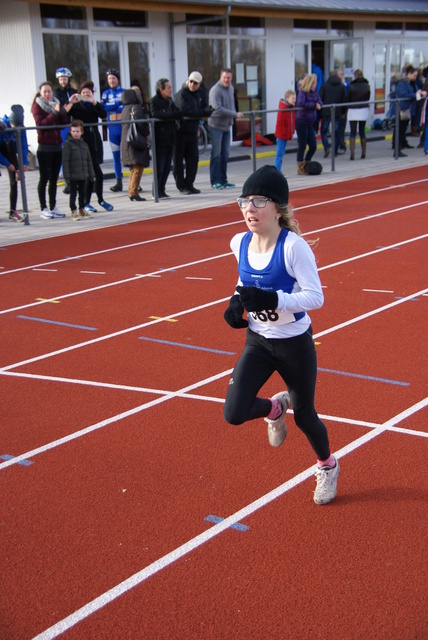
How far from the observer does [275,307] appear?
3.75 metres

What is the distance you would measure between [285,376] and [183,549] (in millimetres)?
972

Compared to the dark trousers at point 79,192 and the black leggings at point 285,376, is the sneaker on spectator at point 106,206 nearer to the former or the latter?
the dark trousers at point 79,192

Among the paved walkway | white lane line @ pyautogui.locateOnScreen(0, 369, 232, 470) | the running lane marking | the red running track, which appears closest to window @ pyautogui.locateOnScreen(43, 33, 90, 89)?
the paved walkway

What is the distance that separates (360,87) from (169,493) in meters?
16.9

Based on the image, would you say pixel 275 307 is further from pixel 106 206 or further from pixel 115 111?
pixel 115 111

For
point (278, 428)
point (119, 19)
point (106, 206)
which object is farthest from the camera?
point (119, 19)

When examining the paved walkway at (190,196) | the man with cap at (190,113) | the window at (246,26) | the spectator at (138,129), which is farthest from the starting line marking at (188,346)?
the window at (246,26)

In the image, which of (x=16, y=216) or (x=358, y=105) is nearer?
(x=16, y=216)

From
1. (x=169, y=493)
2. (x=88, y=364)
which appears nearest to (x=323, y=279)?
(x=88, y=364)

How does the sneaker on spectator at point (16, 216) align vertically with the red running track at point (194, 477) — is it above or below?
above

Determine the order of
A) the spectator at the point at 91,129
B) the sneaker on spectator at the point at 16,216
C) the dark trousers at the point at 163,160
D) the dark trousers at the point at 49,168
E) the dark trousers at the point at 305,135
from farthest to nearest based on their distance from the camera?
the dark trousers at the point at 305,135 < the dark trousers at the point at 163,160 < the spectator at the point at 91,129 < the sneaker on spectator at the point at 16,216 < the dark trousers at the point at 49,168

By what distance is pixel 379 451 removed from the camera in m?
4.70

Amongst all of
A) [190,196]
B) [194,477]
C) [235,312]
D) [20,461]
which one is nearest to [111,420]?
[20,461]

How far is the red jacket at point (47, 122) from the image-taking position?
12.8m
